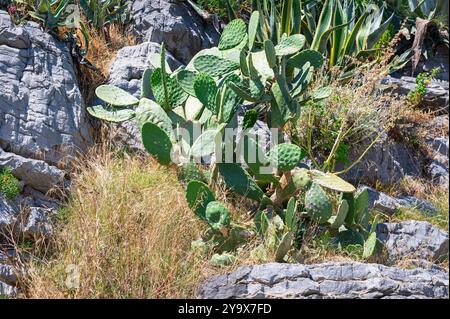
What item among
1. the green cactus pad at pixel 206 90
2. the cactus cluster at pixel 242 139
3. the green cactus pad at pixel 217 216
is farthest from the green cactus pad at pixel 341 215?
the green cactus pad at pixel 206 90

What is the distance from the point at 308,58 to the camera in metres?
6.46

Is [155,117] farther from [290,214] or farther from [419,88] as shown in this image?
[419,88]

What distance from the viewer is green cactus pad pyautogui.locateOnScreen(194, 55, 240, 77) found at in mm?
6262

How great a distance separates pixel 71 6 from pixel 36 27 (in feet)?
1.90

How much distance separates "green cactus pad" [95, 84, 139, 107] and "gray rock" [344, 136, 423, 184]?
215cm

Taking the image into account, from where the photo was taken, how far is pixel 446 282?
223 inches

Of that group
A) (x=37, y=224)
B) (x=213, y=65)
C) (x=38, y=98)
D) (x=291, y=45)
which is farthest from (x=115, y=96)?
(x=291, y=45)

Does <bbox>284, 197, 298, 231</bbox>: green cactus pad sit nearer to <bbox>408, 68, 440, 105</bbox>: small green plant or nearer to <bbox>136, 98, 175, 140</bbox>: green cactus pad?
<bbox>136, 98, 175, 140</bbox>: green cactus pad

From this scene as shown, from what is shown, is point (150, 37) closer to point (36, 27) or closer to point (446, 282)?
point (36, 27)

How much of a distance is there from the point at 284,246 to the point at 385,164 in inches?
101

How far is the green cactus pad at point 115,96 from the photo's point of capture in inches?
260

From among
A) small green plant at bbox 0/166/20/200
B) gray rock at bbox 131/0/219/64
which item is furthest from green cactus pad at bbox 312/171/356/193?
gray rock at bbox 131/0/219/64

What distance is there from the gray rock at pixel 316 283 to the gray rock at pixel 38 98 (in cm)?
194

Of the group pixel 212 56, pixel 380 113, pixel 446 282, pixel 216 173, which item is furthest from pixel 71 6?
pixel 446 282
